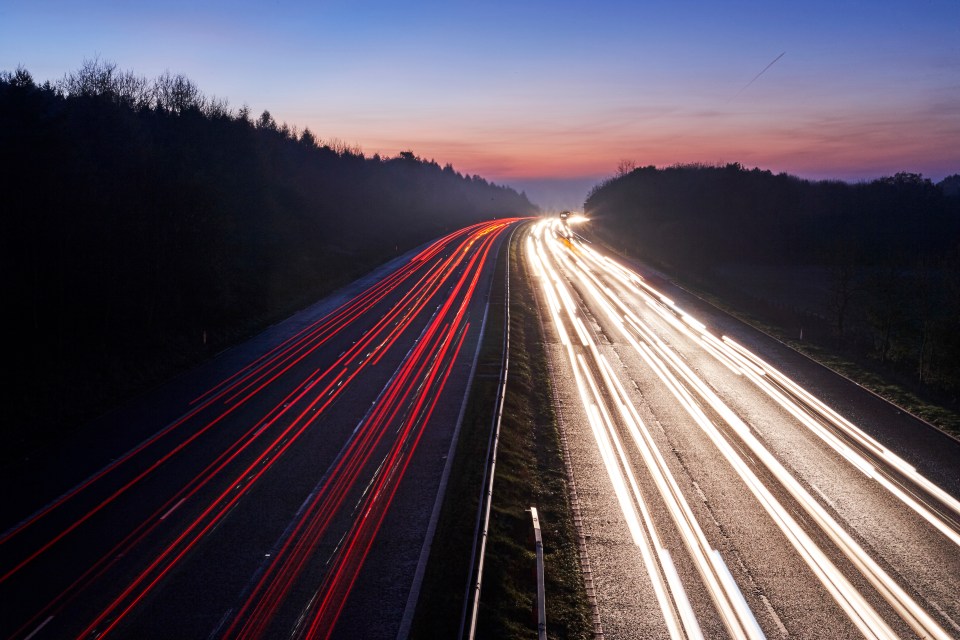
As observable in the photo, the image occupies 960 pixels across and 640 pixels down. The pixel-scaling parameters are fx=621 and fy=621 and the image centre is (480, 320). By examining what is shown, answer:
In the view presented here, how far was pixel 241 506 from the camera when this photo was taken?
13609mm

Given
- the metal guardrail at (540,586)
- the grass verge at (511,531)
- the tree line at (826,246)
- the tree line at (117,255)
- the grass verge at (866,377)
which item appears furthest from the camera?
the tree line at (826,246)

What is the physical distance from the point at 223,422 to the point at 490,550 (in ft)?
34.2

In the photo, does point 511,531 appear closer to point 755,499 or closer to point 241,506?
point 755,499

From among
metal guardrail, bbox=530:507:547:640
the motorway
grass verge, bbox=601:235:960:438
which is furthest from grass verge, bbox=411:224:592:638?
grass verge, bbox=601:235:960:438

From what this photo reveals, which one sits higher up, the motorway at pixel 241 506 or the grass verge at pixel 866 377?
the grass verge at pixel 866 377

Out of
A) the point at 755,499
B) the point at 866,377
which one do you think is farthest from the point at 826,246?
the point at 755,499

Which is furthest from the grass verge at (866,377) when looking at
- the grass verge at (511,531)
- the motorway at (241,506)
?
the motorway at (241,506)

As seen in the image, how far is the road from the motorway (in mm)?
4175

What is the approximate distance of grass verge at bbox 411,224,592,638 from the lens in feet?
33.0

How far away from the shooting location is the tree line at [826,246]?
25.8 meters

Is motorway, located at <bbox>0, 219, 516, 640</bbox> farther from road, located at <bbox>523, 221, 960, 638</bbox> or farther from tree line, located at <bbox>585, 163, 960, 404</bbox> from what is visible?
tree line, located at <bbox>585, 163, 960, 404</bbox>

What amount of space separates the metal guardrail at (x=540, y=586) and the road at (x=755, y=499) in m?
1.00

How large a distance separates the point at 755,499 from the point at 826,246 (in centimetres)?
4887

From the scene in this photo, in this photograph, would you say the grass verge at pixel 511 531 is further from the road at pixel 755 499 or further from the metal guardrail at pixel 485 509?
the road at pixel 755 499
